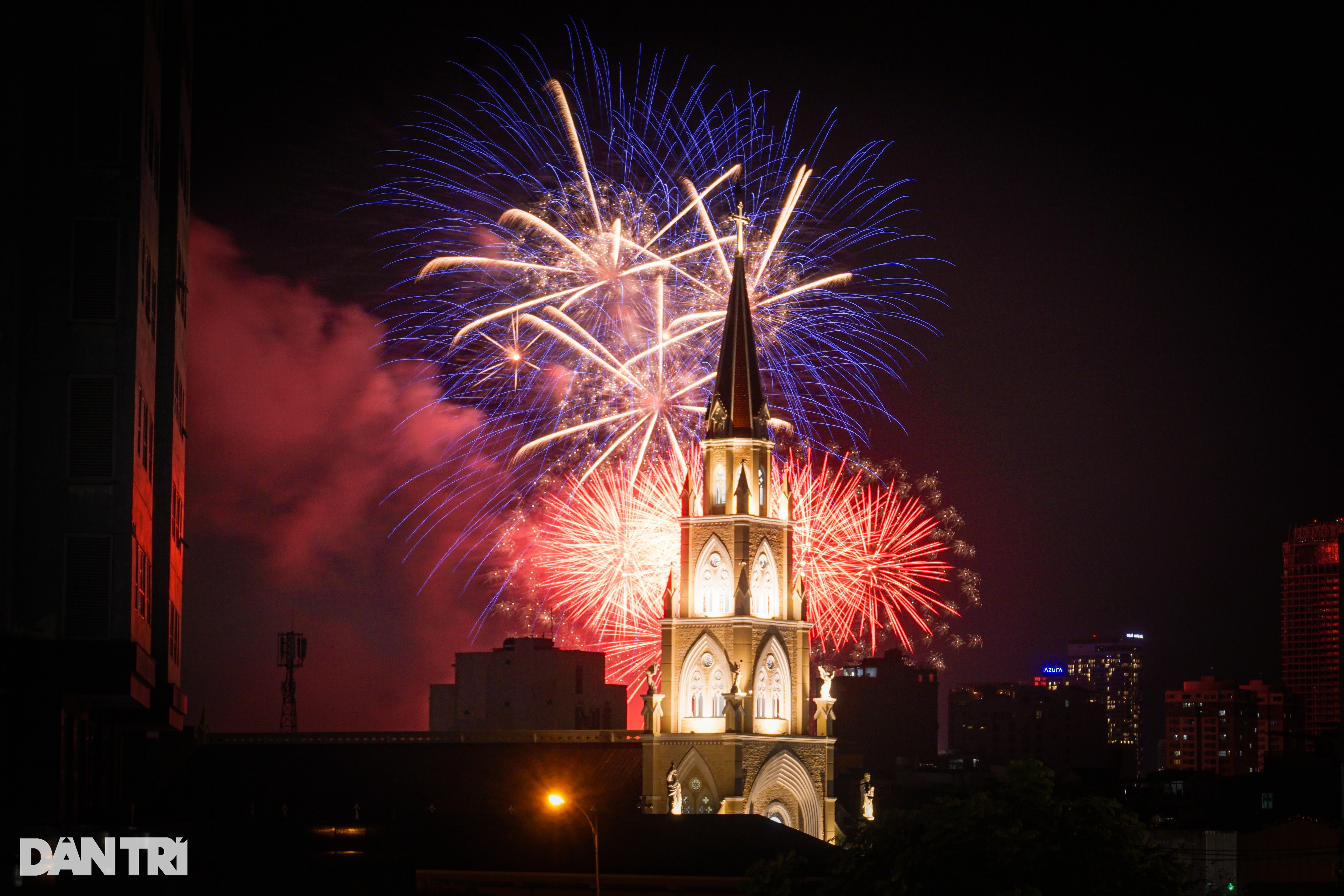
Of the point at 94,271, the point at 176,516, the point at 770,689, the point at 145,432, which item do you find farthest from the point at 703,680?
the point at 94,271

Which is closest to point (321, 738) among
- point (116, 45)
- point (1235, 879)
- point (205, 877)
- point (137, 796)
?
point (137, 796)

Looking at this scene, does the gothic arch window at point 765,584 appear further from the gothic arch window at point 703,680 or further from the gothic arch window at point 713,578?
the gothic arch window at point 703,680

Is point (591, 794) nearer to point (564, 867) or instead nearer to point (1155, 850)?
point (564, 867)

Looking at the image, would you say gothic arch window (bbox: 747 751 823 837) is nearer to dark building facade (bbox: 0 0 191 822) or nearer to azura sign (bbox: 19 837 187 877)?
azura sign (bbox: 19 837 187 877)

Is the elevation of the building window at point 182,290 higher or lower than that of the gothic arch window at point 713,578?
higher

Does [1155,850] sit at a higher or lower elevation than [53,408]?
lower

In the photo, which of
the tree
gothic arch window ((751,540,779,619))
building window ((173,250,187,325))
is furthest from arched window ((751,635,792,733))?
the tree

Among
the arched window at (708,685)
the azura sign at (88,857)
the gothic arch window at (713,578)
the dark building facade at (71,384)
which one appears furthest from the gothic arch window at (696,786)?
the dark building facade at (71,384)
